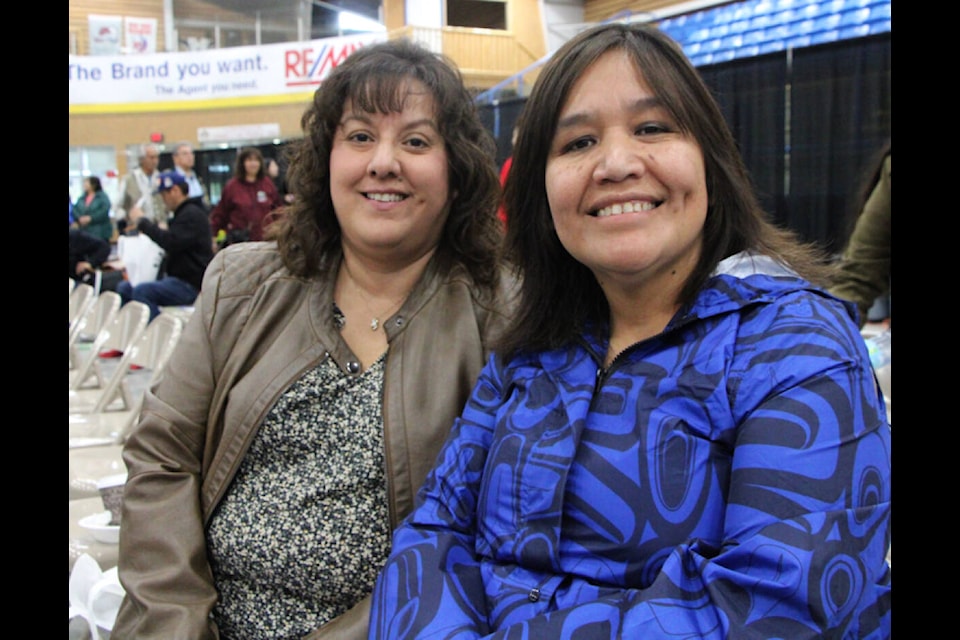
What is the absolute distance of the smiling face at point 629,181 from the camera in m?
1.13

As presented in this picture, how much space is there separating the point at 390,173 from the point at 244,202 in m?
6.79

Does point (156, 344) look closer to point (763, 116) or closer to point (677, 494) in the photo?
point (677, 494)

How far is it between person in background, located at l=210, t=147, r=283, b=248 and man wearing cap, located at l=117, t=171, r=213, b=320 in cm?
112

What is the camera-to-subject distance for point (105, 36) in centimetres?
1672

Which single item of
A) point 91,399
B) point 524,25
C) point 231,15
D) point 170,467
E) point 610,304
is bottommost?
point 91,399

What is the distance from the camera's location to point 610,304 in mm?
1272

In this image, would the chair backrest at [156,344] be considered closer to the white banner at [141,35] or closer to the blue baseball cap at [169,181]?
the blue baseball cap at [169,181]

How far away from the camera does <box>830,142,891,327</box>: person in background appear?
255 centimetres

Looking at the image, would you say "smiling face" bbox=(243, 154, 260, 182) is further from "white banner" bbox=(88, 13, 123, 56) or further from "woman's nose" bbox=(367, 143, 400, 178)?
"white banner" bbox=(88, 13, 123, 56)

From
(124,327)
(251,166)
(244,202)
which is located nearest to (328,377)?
(124,327)

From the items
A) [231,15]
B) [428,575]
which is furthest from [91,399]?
[231,15]

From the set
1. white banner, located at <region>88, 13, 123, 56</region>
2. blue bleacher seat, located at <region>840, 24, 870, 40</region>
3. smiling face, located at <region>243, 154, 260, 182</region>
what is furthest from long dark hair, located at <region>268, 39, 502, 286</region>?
white banner, located at <region>88, 13, 123, 56</region>
